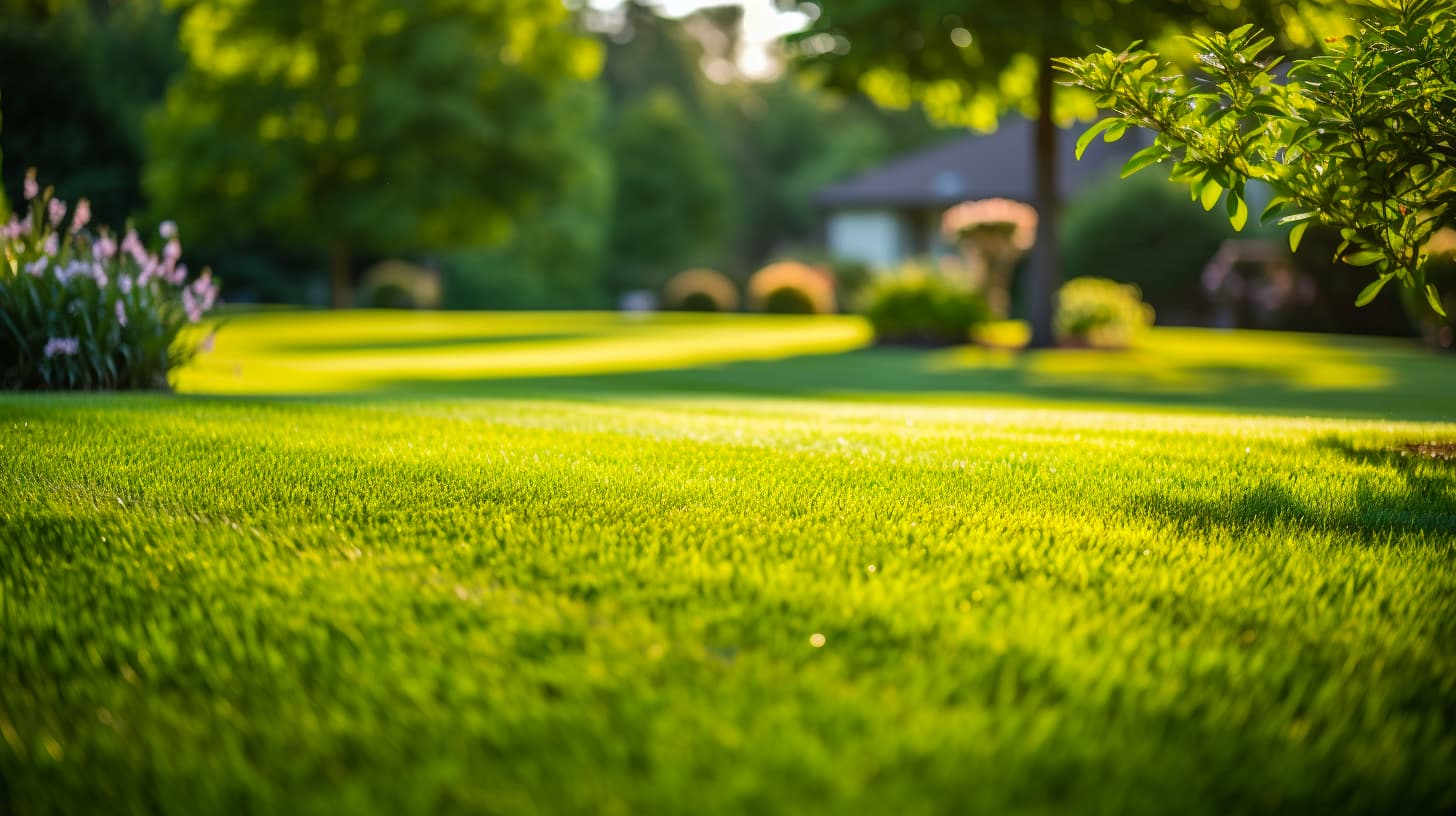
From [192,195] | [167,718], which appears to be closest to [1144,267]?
[192,195]

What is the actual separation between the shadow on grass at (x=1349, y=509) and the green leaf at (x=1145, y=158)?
145 centimetres

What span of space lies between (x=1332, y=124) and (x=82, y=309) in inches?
342

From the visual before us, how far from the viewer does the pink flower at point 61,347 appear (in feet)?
31.9

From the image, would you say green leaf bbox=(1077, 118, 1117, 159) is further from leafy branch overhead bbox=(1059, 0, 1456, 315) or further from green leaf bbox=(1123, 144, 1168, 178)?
green leaf bbox=(1123, 144, 1168, 178)

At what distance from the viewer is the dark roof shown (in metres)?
48.3

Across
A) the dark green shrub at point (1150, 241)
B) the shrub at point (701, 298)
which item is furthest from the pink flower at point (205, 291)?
the shrub at point (701, 298)

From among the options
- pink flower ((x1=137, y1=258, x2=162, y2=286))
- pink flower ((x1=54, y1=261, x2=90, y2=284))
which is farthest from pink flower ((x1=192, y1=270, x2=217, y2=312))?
pink flower ((x1=54, y1=261, x2=90, y2=284))

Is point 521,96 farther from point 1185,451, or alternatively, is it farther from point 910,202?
point 1185,451

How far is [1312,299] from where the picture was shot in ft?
95.7

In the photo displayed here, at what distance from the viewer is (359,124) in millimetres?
33406

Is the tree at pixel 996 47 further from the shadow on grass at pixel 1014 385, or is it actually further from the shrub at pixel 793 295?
the shrub at pixel 793 295

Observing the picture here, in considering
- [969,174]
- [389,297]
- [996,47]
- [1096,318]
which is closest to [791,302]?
[389,297]

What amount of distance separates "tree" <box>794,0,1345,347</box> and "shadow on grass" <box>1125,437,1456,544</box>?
10.8 meters

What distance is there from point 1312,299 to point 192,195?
1063 inches
